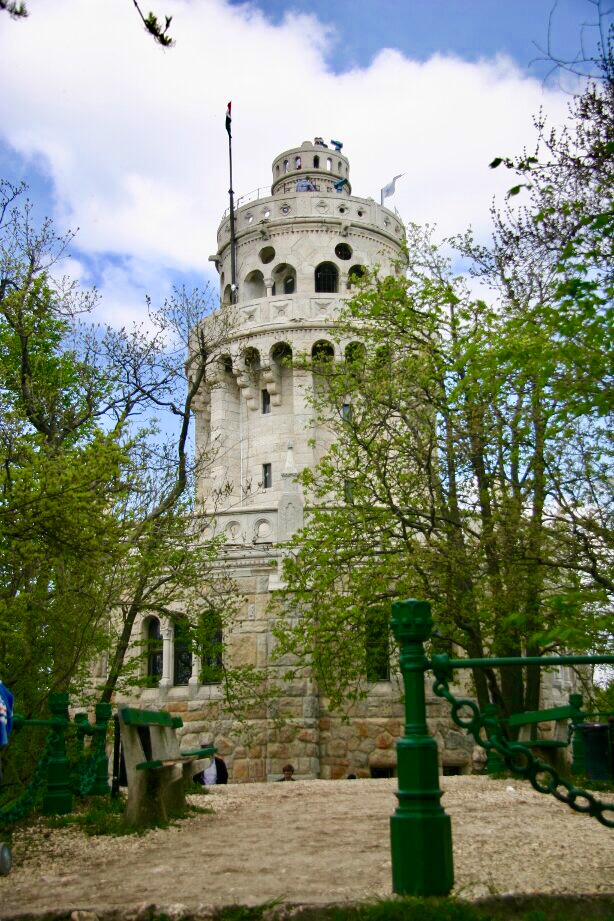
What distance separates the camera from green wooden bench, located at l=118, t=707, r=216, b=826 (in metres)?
7.61

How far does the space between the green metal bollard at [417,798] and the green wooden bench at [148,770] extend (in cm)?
354

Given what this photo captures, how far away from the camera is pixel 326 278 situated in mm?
32125

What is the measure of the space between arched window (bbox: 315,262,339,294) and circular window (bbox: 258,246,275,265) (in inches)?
69.8

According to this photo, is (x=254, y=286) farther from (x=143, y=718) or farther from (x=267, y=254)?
(x=143, y=718)

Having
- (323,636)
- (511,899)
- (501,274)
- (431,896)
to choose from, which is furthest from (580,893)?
(501,274)

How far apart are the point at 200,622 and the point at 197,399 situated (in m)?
15.6

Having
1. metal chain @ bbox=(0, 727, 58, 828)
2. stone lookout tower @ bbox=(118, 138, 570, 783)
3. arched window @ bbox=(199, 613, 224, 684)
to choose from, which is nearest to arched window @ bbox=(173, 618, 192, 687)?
stone lookout tower @ bbox=(118, 138, 570, 783)

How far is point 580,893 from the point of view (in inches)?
174

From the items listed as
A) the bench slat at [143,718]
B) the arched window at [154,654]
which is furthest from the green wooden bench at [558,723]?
the arched window at [154,654]

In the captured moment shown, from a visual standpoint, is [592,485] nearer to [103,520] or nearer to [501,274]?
[501,274]

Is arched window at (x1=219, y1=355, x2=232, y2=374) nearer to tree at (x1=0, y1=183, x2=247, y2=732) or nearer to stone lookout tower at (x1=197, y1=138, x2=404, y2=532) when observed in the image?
stone lookout tower at (x1=197, y1=138, x2=404, y2=532)

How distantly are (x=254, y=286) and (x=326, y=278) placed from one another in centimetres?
281

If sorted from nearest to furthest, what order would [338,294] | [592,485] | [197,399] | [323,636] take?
1. [592,485]
2. [323,636]
3. [338,294]
4. [197,399]

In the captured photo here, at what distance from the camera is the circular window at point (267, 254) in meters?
32.1
